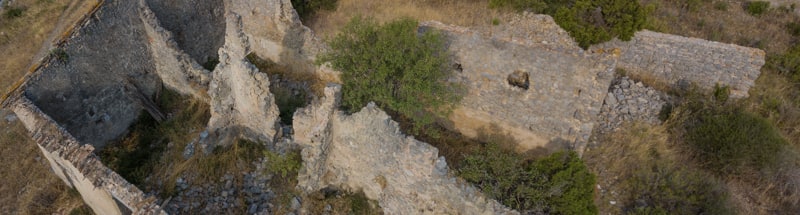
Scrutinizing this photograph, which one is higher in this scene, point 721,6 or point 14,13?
point 14,13

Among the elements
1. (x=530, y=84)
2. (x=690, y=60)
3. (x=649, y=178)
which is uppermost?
(x=530, y=84)

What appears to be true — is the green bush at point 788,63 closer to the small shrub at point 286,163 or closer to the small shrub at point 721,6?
the small shrub at point 721,6

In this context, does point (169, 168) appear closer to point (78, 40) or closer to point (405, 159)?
point (78, 40)

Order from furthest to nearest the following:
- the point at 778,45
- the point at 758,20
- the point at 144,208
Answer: the point at 758,20, the point at 778,45, the point at 144,208

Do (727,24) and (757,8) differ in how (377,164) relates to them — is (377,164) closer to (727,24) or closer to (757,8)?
(727,24)

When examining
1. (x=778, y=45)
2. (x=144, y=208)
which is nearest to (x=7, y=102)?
(x=144, y=208)

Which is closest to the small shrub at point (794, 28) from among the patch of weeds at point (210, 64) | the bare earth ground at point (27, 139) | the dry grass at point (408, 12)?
the dry grass at point (408, 12)

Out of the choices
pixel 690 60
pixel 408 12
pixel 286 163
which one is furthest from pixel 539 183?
pixel 690 60
